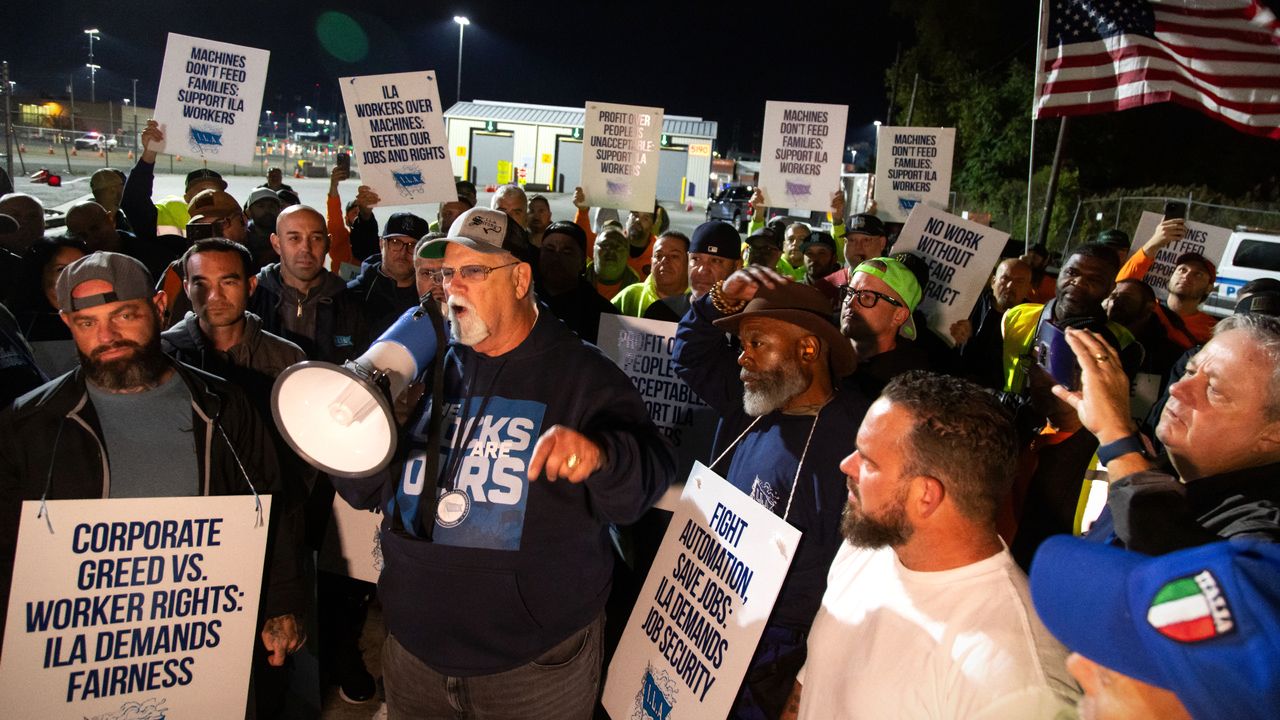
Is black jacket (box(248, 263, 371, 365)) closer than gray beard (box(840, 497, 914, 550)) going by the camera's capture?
No

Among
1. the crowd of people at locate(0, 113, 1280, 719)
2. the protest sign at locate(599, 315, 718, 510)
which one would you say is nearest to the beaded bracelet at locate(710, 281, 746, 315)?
the crowd of people at locate(0, 113, 1280, 719)

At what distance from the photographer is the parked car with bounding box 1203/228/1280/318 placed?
16.0 m

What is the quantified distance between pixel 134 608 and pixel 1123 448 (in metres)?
2.97

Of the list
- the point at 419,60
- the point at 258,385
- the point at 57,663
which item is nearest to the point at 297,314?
the point at 258,385

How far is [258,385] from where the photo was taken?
361cm

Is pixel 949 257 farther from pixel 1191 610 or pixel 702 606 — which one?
pixel 1191 610

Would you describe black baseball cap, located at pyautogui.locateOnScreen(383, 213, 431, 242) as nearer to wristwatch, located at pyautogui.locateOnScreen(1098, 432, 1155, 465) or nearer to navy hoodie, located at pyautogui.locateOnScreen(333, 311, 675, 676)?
navy hoodie, located at pyautogui.locateOnScreen(333, 311, 675, 676)

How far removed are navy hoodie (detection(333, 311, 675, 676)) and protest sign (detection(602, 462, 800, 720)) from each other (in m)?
0.30

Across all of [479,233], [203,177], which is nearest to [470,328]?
[479,233]

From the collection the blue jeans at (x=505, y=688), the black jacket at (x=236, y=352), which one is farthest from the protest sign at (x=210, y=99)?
the blue jeans at (x=505, y=688)

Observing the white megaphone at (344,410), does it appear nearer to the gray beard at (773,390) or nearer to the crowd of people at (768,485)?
the crowd of people at (768,485)

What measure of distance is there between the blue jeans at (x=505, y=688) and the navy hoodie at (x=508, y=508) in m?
0.05

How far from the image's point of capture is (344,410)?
186cm

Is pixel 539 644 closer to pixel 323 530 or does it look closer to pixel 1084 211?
pixel 323 530
